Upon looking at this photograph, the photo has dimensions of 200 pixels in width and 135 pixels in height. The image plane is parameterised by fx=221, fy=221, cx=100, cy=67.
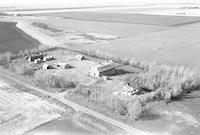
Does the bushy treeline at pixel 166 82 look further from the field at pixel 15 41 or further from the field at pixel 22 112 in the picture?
the field at pixel 15 41

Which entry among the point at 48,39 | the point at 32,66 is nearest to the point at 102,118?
the point at 32,66

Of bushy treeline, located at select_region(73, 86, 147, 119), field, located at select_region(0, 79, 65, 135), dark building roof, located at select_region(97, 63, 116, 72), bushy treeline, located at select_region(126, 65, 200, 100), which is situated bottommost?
field, located at select_region(0, 79, 65, 135)

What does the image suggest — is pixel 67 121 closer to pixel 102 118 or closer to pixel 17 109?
pixel 102 118

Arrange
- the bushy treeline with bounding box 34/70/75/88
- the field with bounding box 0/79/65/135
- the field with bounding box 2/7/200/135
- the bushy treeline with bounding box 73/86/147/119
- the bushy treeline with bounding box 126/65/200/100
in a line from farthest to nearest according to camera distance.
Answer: the bushy treeline with bounding box 34/70/75/88 < the bushy treeline with bounding box 126/65/200/100 < the bushy treeline with bounding box 73/86/147/119 < the field with bounding box 2/7/200/135 < the field with bounding box 0/79/65/135

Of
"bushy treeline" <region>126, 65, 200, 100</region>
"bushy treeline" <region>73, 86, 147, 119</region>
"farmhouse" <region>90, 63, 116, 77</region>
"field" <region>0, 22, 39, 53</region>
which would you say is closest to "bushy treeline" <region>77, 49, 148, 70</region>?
"bushy treeline" <region>126, 65, 200, 100</region>

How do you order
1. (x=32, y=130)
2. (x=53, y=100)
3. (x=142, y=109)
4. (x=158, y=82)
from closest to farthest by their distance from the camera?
(x=32, y=130), (x=142, y=109), (x=53, y=100), (x=158, y=82)

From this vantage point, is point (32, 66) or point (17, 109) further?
point (32, 66)

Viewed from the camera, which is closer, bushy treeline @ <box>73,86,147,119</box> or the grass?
bushy treeline @ <box>73,86,147,119</box>

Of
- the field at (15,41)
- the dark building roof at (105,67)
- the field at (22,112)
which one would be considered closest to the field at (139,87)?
the dark building roof at (105,67)

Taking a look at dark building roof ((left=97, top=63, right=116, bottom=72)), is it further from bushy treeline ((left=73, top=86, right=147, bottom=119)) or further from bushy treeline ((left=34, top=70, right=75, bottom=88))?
bushy treeline ((left=34, top=70, right=75, bottom=88))
